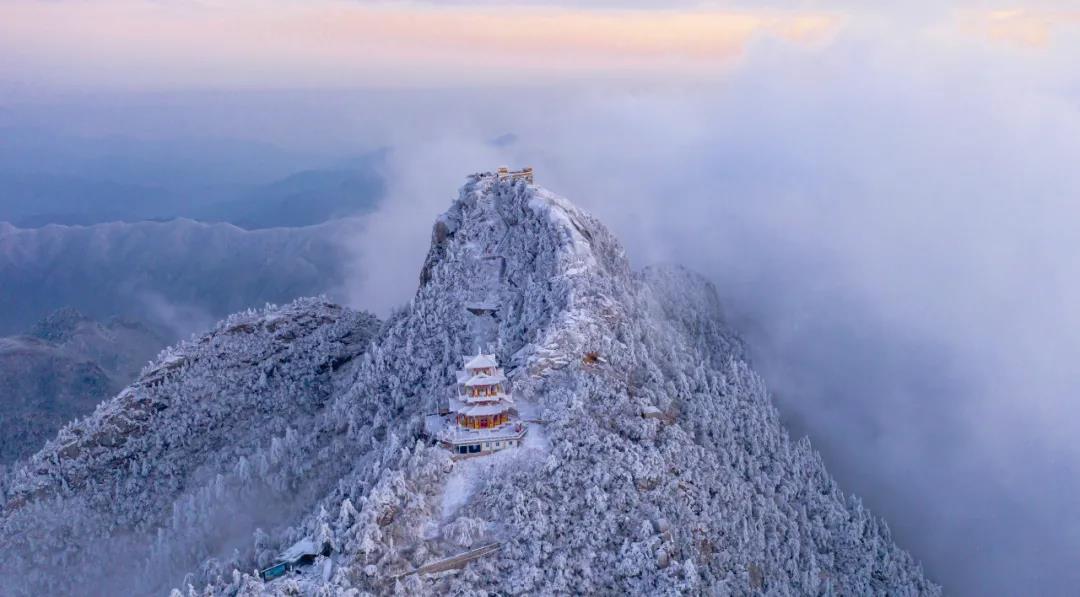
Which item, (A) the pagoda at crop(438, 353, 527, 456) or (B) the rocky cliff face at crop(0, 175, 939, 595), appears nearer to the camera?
(B) the rocky cliff face at crop(0, 175, 939, 595)

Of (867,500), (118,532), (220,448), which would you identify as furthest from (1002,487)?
(118,532)

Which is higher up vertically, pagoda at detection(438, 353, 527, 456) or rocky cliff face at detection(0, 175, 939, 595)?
pagoda at detection(438, 353, 527, 456)

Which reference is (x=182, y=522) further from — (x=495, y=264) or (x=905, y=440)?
(x=905, y=440)

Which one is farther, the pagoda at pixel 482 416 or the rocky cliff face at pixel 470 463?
the pagoda at pixel 482 416

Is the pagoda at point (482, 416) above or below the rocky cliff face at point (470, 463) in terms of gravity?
above

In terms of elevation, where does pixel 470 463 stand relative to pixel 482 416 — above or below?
below
